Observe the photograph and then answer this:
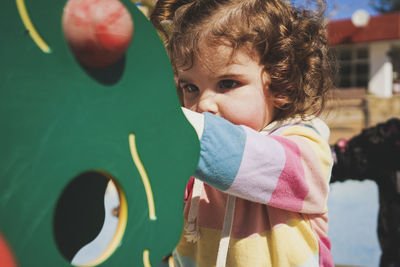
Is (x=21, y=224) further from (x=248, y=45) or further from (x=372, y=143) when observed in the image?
(x=372, y=143)

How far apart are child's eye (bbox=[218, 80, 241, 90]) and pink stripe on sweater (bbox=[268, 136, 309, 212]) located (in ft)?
0.62

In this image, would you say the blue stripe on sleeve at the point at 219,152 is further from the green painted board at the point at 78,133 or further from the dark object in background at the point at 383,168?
the dark object in background at the point at 383,168

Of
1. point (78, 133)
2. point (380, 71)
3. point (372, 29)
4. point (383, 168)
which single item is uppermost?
point (78, 133)

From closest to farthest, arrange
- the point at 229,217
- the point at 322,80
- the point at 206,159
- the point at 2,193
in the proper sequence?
1. the point at 2,193
2. the point at 206,159
3. the point at 229,217
4. the point at 322,80

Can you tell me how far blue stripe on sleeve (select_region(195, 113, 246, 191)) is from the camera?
1.85 feet

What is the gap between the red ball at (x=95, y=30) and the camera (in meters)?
0.40

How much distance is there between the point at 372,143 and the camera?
1719 millimetres

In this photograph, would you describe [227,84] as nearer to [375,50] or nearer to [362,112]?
[362,112]

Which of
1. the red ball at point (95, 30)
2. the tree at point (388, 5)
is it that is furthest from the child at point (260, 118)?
the tree at point (388, 5)

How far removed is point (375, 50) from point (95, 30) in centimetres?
1049

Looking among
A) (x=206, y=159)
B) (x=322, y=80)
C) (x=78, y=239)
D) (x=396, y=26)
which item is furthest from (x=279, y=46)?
(x=396, y=26)

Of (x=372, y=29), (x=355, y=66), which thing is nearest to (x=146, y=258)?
(x=372, y=29)

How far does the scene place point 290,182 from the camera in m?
0.69

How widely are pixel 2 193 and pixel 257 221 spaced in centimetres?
56
